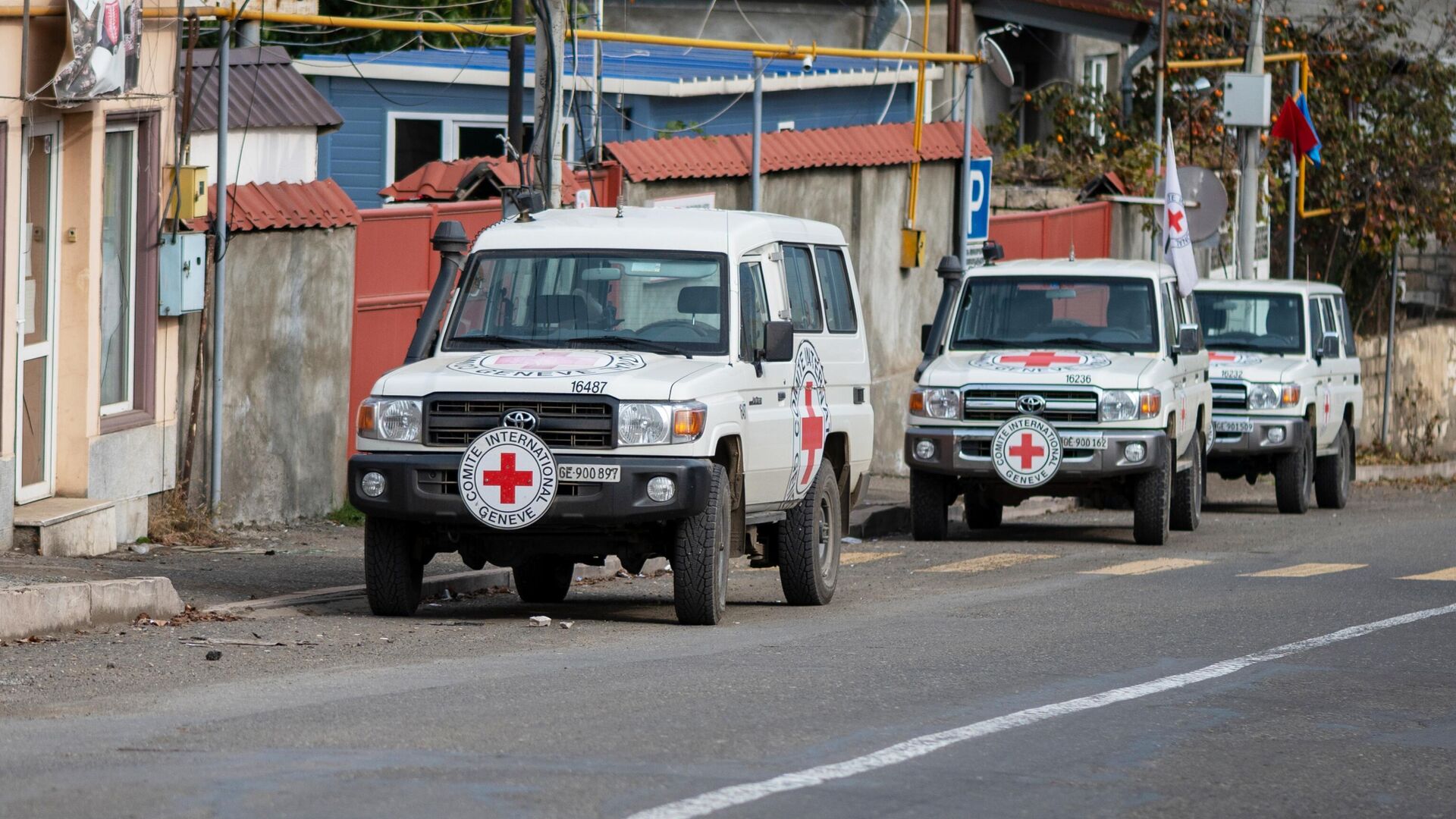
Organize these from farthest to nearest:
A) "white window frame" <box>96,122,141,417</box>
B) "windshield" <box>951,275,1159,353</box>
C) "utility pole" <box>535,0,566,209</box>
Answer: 1. "windshield" <box>951,275,1159,353</box>
2. "utility pole" <box>535,0,566,209</box>
3. "white window frame" <box>96,122,141,417</box>

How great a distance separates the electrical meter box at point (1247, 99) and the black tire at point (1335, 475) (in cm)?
491

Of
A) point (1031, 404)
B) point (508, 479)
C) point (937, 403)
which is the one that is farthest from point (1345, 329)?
point (508, 479)

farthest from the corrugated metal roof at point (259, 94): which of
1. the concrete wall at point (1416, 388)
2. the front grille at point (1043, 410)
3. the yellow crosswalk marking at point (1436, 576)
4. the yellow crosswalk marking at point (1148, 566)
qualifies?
the concrete wall at point (1416, 388)

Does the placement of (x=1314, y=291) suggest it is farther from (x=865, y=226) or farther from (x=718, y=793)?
(x=718, y=793)

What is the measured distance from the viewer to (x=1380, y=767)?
7344 mm

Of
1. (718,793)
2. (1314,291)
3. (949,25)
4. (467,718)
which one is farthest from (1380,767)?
(949,25)

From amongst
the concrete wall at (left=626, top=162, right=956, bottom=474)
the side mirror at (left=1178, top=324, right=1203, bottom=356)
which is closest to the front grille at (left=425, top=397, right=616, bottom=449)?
the side mirror at (left=1178, top=324, right=1203, bottom=356)

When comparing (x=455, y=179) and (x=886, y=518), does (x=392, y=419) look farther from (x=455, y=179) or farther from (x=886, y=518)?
(x=886, y=518)

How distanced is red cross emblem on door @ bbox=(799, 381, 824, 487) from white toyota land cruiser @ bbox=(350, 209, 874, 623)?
0.02m

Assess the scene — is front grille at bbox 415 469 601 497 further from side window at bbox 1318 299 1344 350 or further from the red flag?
the red flag

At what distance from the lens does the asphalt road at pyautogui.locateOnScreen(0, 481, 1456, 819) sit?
21.2 ft

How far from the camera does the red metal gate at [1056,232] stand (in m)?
25.5

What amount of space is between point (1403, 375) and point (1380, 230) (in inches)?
95.4

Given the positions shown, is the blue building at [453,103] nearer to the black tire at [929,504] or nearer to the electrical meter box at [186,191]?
the black tire at [929,504]
